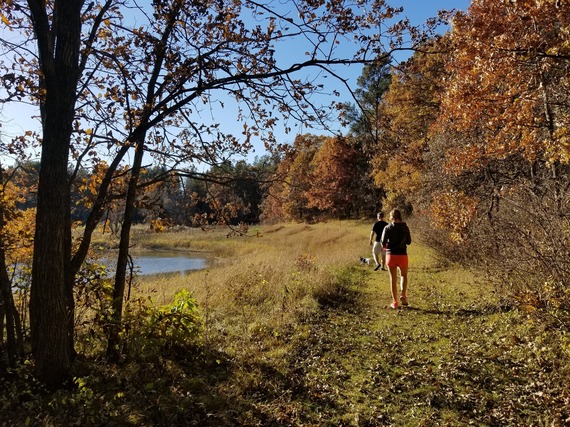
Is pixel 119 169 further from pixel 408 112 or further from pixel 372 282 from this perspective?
pixel 408 112

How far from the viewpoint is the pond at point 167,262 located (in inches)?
872

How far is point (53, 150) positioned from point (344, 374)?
13.3 feet

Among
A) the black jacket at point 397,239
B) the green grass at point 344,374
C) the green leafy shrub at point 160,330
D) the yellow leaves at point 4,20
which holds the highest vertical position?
the yellow leaves at point 4,20

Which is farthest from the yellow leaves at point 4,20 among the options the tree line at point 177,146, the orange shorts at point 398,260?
the orange shorts at point 398,260

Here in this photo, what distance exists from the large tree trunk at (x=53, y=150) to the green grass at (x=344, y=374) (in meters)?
0.93

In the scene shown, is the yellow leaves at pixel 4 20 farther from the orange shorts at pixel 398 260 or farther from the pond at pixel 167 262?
the pond at pixel 167 262

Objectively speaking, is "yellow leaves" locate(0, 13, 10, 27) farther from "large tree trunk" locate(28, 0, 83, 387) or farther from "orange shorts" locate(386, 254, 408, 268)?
"orange shorts" locate(386, 254, 408, 268)

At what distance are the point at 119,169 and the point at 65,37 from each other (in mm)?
1891

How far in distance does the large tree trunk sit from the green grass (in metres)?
0.93

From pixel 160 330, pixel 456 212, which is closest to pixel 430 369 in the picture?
pixel 160 330

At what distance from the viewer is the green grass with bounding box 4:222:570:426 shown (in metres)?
3.74

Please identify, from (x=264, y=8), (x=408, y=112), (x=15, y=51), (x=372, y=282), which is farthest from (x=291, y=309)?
(x=408, y=112)

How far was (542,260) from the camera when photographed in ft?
16.2

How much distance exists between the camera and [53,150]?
4.01 meters
